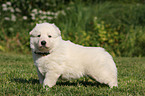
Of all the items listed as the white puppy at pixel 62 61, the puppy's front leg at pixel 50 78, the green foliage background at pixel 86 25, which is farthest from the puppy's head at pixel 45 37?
the green foliage background at pixel 86 25

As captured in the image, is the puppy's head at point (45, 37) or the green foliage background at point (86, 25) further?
the green foliage background at point (86, 25)

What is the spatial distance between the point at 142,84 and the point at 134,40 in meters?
6.07

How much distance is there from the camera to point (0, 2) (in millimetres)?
11938

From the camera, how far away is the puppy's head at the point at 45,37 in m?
3.79

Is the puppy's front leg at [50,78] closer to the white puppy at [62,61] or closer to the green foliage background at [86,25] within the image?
the white puppy at [62,61]

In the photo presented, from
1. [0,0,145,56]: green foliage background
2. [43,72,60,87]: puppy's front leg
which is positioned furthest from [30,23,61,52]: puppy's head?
[0,0,145,56]: green foliage background

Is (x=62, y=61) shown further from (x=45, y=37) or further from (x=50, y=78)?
(x=45, y=37)

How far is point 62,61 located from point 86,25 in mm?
7085

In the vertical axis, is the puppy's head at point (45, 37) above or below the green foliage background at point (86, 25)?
above

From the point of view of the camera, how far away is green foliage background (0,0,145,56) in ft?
33.7

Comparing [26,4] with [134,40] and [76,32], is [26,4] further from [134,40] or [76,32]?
[134,40]

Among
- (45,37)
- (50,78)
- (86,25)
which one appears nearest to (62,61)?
(50,78)

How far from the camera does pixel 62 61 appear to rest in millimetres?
3963

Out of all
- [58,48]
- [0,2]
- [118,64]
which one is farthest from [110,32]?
[58,48]
